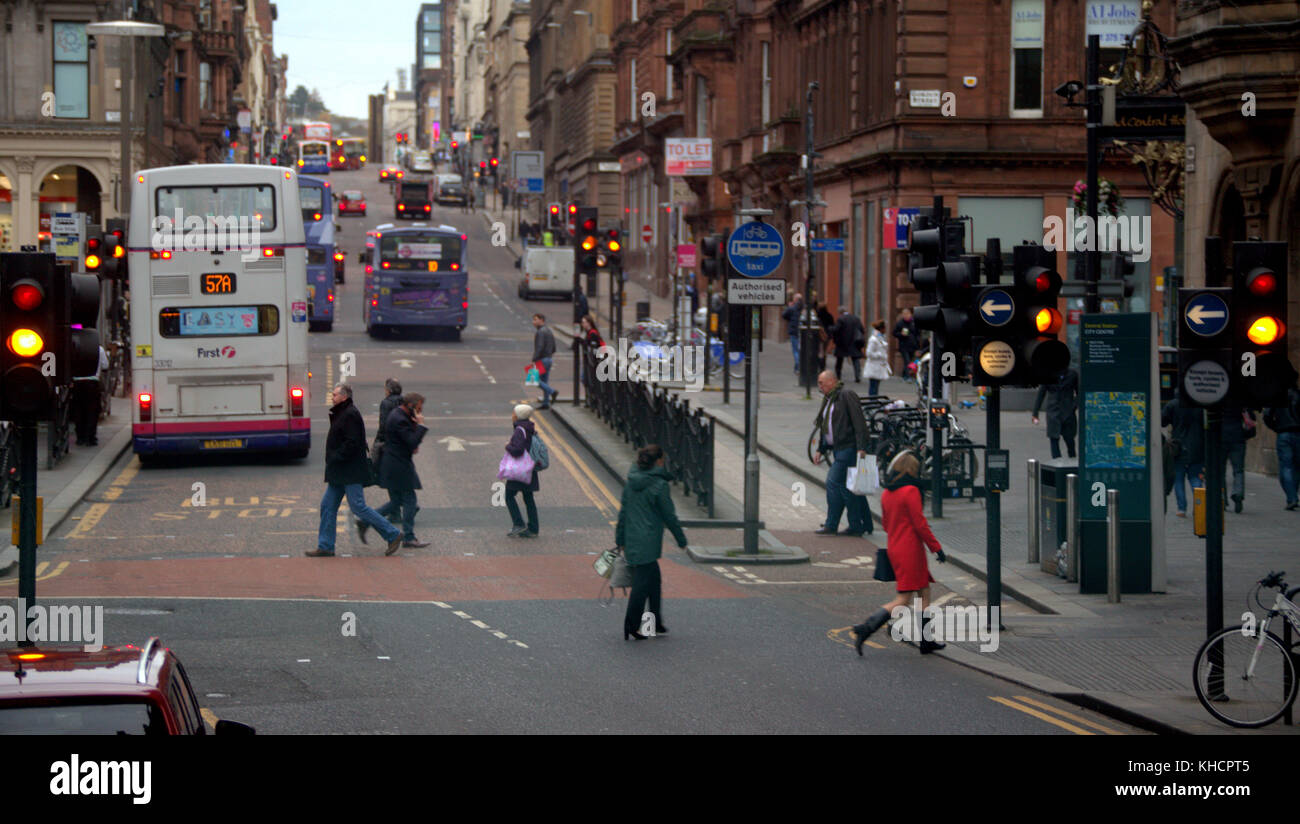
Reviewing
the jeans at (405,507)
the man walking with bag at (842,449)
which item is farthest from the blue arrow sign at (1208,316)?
the jeans at (405,507)

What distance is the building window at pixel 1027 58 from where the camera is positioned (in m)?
38.9

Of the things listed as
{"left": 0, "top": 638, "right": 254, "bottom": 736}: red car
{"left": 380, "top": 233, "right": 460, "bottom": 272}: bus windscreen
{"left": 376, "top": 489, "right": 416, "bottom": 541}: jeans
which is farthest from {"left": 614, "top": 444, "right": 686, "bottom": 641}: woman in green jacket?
{"left": 380, "top": 233, "right": 460, "bottom": 272}: bus windscreen

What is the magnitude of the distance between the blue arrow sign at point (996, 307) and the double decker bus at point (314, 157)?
419ft

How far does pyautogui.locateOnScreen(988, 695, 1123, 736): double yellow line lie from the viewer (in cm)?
1020

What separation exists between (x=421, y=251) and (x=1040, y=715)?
41663 millimetres

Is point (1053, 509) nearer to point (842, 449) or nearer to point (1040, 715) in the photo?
point (842, 449)

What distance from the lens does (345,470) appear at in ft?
57.9

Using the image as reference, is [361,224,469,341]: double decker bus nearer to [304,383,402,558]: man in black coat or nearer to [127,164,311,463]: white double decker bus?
[127,164,311,463]: white double decker bus

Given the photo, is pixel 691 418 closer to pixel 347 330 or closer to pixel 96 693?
pixel 96 693

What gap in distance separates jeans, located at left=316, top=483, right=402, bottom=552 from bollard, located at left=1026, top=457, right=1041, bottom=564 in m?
6.74

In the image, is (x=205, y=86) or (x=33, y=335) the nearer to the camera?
(x=33, y=335)

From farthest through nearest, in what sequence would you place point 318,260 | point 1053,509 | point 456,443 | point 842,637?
1. point 318,260
2. point 456,443
3. point 1053,509
4. point 842,637

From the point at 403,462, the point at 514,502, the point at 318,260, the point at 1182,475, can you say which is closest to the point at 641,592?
the point at 403,462

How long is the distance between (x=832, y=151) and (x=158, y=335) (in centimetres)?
2574
